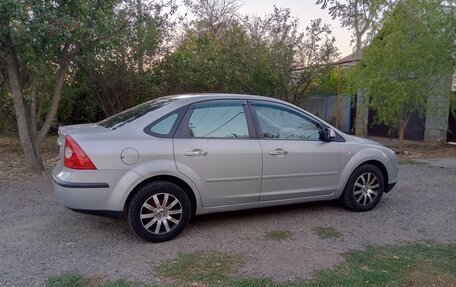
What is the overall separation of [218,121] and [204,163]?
0.58 meters

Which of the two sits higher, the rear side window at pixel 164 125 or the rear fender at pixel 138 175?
the rear side window at pixel 164 125

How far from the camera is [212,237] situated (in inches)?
184

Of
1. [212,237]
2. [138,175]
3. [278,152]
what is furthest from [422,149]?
[138,175]

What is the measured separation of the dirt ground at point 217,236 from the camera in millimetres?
3855

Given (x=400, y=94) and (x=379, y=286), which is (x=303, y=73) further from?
(x=379, y=286)

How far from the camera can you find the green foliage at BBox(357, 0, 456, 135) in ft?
33.2

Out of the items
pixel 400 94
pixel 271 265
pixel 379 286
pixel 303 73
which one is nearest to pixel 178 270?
pixel 271 265

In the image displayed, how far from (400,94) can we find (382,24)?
2.16 metres

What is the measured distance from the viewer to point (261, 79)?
12.2 m

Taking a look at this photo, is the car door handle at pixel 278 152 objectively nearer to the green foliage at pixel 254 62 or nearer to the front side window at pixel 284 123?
the front side window at pixel 284 123

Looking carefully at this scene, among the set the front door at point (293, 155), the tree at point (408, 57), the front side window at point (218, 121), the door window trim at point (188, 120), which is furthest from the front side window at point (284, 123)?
the tree at point (408, 57)

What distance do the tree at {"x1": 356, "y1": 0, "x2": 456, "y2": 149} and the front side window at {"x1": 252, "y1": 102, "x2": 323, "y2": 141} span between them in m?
6.26

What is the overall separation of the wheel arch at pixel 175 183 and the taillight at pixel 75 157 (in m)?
0.50

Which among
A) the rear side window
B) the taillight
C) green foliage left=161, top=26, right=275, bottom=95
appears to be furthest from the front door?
green foliage left=161, top=26, right=275, bottom=95
